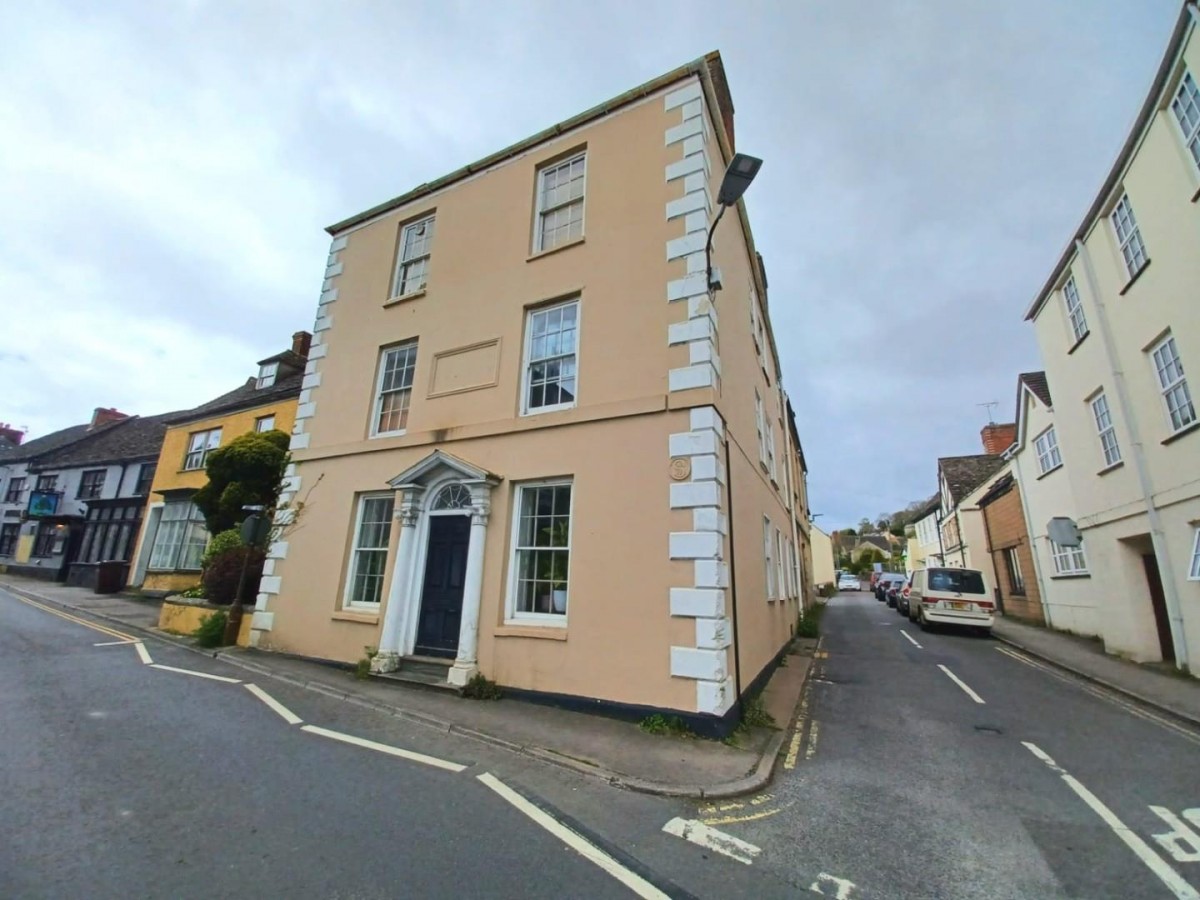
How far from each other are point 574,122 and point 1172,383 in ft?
40.5

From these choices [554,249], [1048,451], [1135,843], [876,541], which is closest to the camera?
[1135,843]

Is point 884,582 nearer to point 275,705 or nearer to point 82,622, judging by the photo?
point 275,705

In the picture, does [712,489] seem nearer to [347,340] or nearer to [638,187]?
[638,187]

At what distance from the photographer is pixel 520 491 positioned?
8352 mm

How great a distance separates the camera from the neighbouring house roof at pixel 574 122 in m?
9.00

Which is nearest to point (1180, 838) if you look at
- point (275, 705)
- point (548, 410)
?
point (548, 410)

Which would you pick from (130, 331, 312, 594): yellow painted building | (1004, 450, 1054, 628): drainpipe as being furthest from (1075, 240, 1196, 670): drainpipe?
(130, 331, 312, 594): yellow painted building

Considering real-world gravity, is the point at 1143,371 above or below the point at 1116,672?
above

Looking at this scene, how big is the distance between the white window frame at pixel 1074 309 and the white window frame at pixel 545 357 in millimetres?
12696

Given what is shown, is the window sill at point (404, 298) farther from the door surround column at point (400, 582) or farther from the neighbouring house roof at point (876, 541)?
the neighbouring house roof at point (876, 541)

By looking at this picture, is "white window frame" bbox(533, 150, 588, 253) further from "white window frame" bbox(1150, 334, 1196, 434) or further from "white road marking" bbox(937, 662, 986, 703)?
"white window frame" bbox(1150, 334, 1196, 434)

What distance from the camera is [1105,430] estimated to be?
1220 cm

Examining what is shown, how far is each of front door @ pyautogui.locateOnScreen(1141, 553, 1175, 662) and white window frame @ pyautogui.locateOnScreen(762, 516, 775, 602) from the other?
7502 mm

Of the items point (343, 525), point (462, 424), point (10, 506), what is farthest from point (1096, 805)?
point (10, 506)
